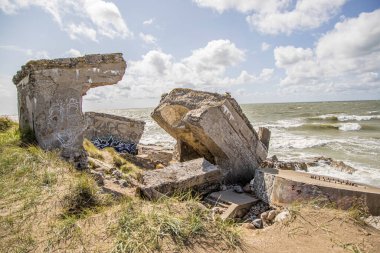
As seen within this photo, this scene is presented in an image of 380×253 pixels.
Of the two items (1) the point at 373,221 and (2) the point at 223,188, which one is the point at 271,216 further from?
(2) the point at 223,188

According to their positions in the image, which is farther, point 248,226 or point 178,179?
point 178,179

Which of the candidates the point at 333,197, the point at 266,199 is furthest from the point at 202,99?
the point at 333,197

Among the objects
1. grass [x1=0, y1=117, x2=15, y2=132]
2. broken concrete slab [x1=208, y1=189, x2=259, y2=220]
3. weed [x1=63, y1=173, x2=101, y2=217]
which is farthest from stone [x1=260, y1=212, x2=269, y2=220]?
grass [x1=0, y1=117, x2=15, y2=132]

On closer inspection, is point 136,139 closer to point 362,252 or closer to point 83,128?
point 83,128

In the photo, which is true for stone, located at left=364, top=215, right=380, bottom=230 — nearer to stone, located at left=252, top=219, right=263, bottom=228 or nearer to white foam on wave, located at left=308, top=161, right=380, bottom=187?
stone, located at left=252, top=219, right=263, bottom=228

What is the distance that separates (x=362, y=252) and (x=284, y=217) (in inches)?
43.3

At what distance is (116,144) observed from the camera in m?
10.4

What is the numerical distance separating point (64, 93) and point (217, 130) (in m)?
3.28

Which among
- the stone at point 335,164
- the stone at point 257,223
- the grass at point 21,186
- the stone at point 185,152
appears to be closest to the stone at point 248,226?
the stone at point 257,223

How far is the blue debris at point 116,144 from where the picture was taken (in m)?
10.1

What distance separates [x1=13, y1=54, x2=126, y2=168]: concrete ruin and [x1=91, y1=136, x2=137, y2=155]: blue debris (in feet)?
13.0

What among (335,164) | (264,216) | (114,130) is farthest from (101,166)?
(335,164)

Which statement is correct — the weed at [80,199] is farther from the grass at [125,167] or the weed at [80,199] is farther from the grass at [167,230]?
the grass at [125,167]

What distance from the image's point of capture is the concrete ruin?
18.8 feet
